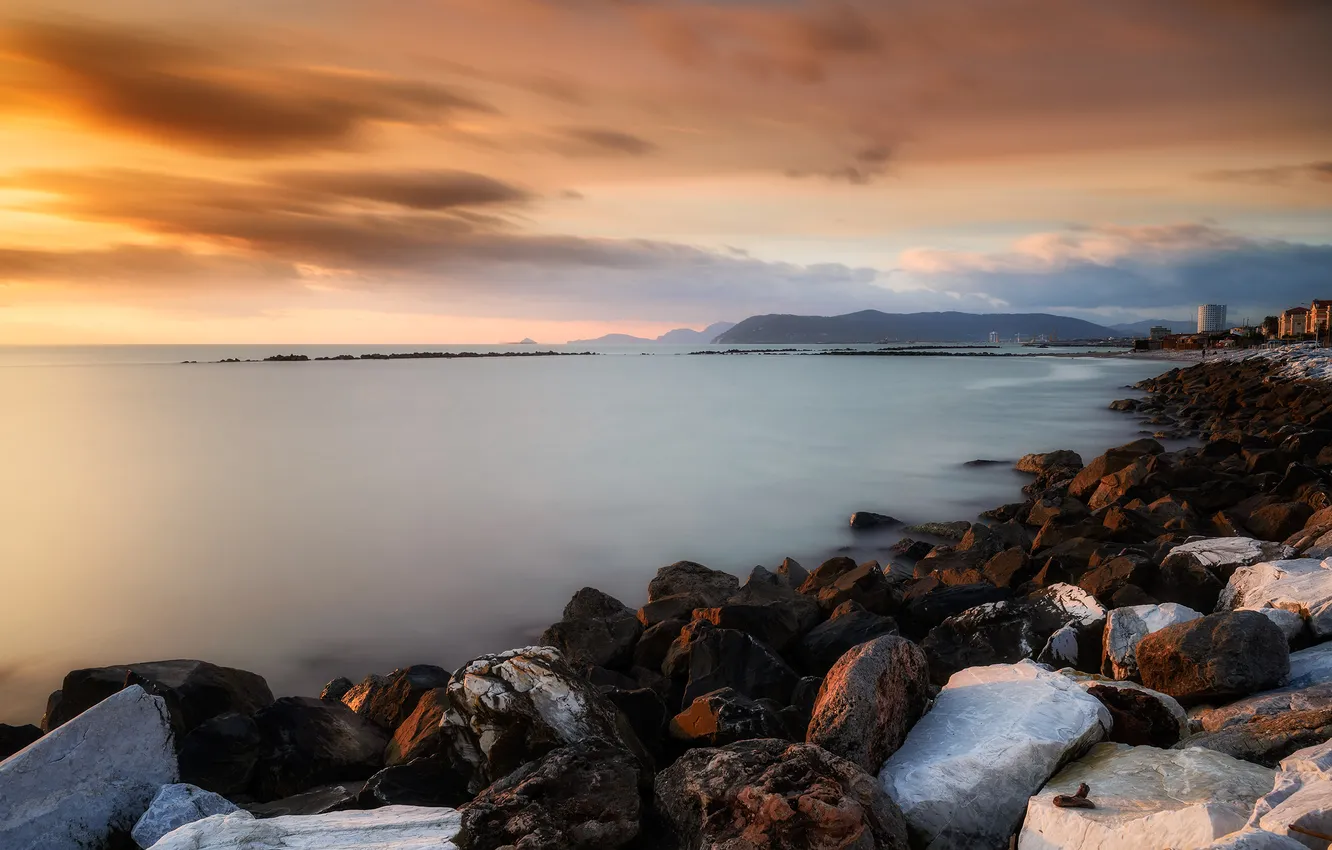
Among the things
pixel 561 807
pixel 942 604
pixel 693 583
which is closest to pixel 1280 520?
pixel 942 604

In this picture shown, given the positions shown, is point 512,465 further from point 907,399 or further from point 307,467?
point 907,399

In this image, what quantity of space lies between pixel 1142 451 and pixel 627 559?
9.57 m

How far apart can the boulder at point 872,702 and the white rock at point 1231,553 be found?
406 centimetres

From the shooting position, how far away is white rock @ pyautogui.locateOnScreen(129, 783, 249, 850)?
3.59 meters

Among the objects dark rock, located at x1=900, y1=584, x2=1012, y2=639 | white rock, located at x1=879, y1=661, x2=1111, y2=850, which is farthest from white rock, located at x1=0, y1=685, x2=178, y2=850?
dark rock, located at x1=900, y1=584, x2=1012, y2=639

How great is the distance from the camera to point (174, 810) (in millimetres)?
3631

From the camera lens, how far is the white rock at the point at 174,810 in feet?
11.8

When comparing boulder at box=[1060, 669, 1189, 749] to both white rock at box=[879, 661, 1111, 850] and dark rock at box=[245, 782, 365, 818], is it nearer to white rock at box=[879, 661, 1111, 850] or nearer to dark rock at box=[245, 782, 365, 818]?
white rock at box=[879, 661, 1111, 850]

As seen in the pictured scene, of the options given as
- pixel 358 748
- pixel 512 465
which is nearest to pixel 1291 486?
pixel 358 748

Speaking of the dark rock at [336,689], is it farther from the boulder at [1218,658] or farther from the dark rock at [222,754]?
the boulder at [1218,658]

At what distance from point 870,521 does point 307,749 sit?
9.89 m

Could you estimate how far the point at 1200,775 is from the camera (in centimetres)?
307

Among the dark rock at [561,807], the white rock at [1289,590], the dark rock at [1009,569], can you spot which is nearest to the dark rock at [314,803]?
the dark rock at [561,807]

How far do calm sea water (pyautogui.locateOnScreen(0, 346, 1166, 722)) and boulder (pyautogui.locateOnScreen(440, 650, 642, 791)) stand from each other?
4179 mm
